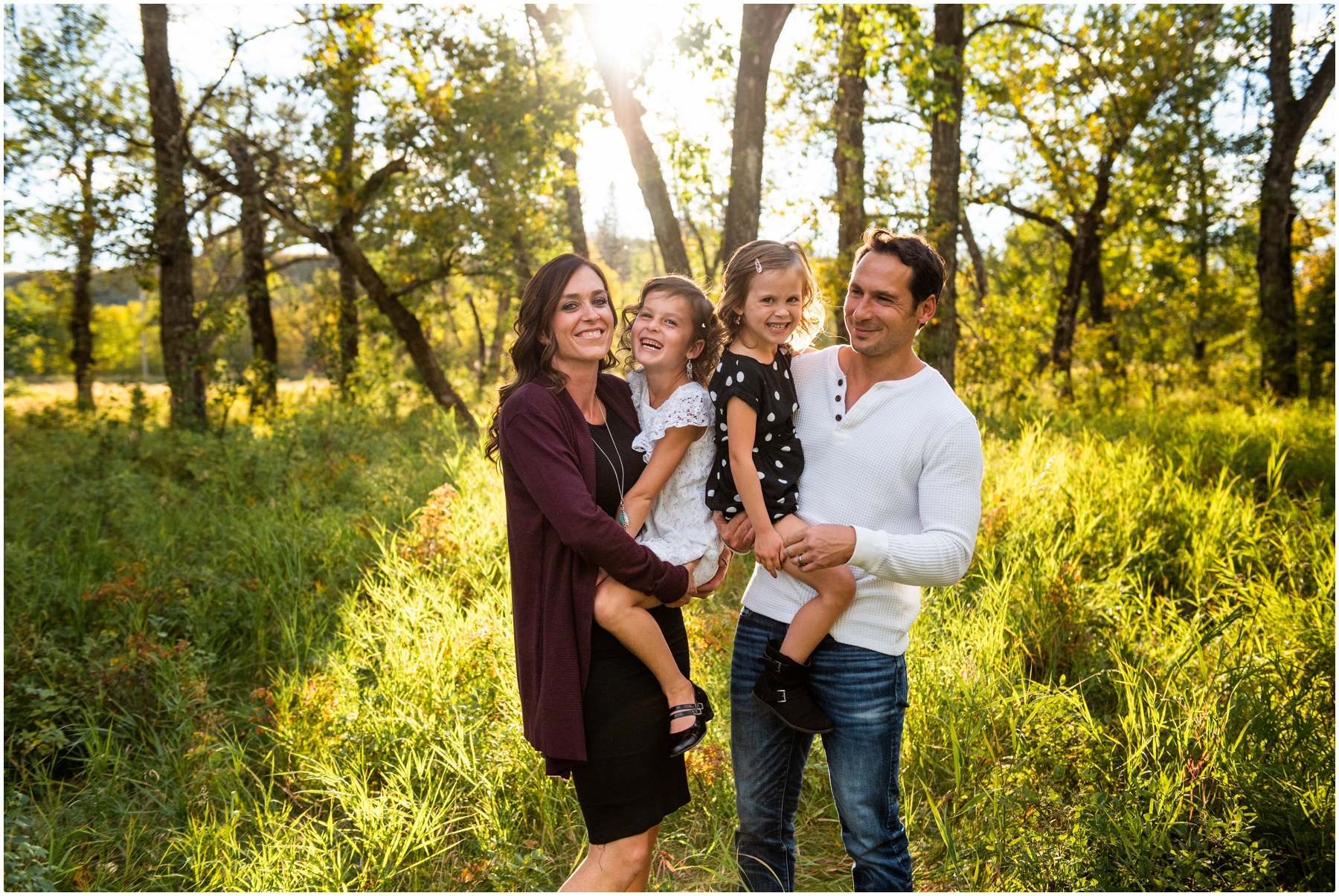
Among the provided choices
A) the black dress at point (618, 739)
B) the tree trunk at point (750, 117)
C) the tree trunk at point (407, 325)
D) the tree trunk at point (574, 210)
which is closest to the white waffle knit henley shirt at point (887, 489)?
the black dress at point (618, 739)

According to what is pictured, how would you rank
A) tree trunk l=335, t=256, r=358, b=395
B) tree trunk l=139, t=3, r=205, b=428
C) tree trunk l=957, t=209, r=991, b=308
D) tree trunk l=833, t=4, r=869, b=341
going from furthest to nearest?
tree trunk l=957, t=209, r=991, b=308 → tree trunk l=335, t=256, r=358, b=395 → tree trunk l=139, t=3, r=205, b=428 → tree trunk l=833, t=4, r=869, b=341

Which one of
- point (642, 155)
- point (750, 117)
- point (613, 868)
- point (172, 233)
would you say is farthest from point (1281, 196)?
point (172, 233)

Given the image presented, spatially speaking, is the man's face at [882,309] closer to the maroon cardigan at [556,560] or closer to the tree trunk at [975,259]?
the maroon cardigan at [556,560]

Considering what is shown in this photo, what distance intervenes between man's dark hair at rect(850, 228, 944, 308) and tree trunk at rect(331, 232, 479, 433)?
8.33m

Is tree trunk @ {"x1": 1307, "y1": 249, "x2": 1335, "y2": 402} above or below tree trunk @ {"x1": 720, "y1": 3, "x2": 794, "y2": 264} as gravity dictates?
below

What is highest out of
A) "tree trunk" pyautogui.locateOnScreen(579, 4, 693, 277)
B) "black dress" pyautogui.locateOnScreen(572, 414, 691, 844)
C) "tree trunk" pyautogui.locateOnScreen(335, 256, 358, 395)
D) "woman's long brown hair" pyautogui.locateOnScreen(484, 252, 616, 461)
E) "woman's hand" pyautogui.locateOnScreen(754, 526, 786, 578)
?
"tree trunk" pyautogui.locateOnScreen(579, 4, 693, 277)

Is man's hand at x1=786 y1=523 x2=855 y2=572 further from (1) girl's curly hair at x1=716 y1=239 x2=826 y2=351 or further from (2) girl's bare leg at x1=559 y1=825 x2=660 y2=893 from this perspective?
(2) girl's bare leg at x1=559 y1=825 x2=660 y2=893

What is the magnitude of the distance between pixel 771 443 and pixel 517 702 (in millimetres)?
2123

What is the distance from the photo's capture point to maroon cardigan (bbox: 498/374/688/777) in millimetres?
2137

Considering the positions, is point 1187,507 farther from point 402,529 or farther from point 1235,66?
point 1235,66

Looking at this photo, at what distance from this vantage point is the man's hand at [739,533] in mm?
2459

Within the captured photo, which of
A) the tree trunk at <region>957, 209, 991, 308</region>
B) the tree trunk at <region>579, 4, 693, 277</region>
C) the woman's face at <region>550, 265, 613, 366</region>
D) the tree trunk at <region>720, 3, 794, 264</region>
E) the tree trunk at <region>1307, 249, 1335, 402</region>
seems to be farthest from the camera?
the tree trunk at <region>957, 209, 991, 308</region>

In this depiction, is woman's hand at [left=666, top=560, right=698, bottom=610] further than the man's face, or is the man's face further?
woman's hand at [left=666, top=560, right=698, bottom=610]

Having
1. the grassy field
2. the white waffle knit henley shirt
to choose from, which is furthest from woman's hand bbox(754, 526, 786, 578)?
the grassy field
